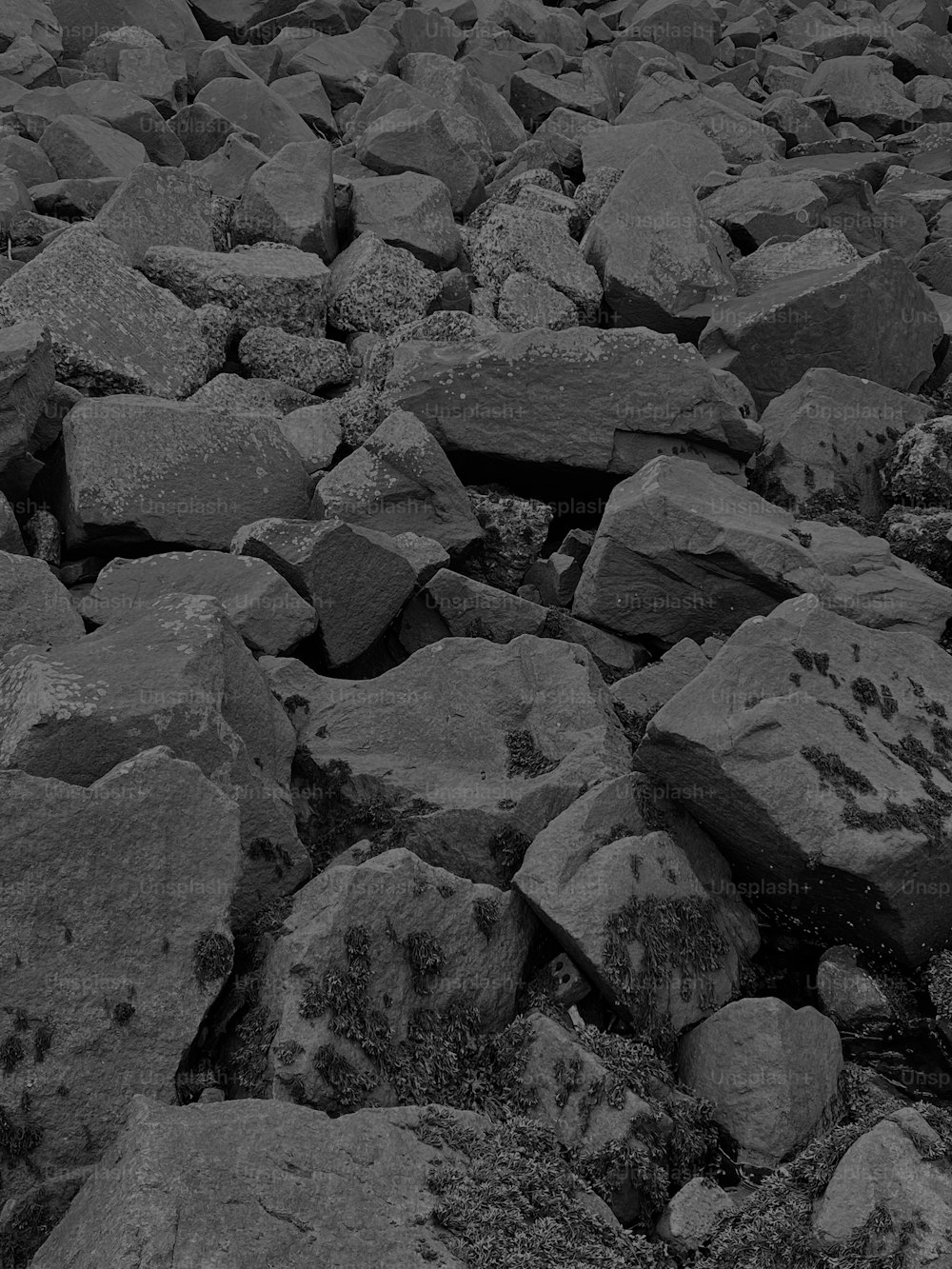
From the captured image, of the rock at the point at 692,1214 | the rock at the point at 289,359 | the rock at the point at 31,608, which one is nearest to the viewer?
the rock at the point at 692,1214

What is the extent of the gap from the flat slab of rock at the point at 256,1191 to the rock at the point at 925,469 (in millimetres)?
11055

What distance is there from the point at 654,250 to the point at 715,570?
8.34 metres

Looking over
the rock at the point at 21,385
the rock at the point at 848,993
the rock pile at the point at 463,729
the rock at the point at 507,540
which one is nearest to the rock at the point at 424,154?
the rock pile at the point at 463,729

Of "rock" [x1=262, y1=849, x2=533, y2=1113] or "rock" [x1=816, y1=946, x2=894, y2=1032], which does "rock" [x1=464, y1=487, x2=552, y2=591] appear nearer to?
"rock" [x1=262, y1=849, x2=533, y2=1113]

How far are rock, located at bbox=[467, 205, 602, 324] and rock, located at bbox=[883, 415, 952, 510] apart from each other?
5883mm

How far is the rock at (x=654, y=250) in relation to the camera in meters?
19.7

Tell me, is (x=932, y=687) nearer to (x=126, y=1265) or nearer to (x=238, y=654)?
(x=238, y=654)

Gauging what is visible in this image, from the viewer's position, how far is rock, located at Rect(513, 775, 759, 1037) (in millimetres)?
9578

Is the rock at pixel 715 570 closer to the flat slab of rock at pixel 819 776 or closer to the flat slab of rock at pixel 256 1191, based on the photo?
the flat slab of rock at pixel 819 776

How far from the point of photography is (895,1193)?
25.3ft

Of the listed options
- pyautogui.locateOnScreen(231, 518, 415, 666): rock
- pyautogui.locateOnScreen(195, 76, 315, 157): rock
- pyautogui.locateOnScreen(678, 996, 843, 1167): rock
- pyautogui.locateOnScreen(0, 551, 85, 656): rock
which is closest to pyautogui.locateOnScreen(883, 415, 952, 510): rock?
pyautogui.locateOnScreen(231, 518, 415, 666): rock

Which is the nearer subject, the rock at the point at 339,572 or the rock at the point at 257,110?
the rock at the point at 339,572

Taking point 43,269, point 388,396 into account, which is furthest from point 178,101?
point 388,396

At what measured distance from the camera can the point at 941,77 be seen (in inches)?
1549
